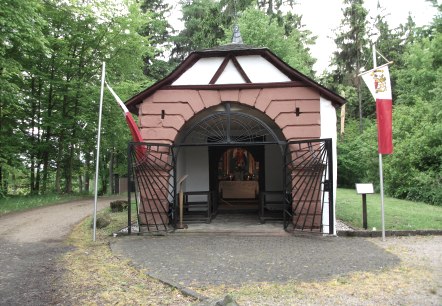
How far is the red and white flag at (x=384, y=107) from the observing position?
8289mm

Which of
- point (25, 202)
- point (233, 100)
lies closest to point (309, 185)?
point (233, 100)

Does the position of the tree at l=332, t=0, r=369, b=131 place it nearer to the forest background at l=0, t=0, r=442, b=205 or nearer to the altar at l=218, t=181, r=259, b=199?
the forest background at l=0, t=0, r=442, b=205

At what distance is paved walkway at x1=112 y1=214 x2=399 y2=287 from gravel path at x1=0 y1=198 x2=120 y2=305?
135 cm

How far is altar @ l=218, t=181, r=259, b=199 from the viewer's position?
14477mm

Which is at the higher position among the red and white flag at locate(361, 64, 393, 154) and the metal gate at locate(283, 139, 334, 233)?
the red and white flag at locate(361, 64, 393, 154)

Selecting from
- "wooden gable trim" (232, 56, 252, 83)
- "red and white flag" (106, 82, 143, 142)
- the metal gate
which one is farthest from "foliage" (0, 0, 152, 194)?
the metal gate

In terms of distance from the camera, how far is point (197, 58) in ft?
31.9

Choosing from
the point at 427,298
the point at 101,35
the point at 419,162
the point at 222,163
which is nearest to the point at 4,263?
the point at 427,298

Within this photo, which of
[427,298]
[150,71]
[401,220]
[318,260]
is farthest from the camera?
[150,71]

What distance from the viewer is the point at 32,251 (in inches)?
295

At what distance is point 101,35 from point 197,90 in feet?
39.1

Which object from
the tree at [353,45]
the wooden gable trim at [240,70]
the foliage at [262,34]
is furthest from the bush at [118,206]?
the tree at [353,45]

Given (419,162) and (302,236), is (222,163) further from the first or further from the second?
(419,162)

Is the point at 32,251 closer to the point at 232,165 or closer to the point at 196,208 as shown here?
the point at 196,208
